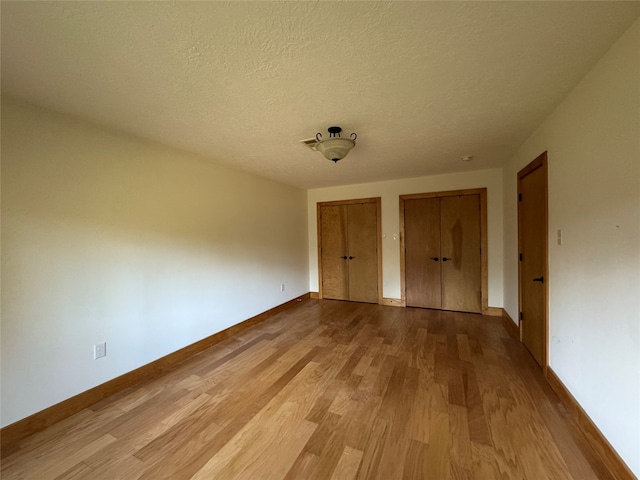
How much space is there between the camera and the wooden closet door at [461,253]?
3961 millimetres

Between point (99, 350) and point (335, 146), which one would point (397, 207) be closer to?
point (335, 146)

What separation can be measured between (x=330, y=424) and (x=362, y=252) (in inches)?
133

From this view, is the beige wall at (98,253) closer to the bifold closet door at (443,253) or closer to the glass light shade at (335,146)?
the glass light shade at (335,146)

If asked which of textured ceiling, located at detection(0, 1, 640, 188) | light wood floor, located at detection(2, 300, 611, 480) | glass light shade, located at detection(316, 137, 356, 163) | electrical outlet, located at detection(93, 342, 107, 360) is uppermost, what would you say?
textured ceiling, located at detection(0, 1, 640, 188)

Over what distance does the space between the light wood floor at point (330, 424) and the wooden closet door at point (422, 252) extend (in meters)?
1.50

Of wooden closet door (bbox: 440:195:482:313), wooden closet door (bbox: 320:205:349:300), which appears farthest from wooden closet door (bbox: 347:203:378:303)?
wooden closet door (bbox: 440:195:482:313)

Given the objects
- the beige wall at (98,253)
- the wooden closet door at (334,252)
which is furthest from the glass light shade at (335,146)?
the wooden closet door at (334,252)

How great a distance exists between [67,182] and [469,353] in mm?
3978

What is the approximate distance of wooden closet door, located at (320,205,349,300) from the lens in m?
5.00

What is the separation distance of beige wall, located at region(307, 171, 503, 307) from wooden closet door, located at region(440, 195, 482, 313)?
175 mm

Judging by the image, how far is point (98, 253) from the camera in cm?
206

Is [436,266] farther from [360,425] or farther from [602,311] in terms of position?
[360,425]

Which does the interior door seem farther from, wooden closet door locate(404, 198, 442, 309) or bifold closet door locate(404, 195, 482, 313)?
Answer: wooden closet door locate(404, 198, 442, 309)

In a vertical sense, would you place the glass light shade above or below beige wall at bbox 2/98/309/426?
above
